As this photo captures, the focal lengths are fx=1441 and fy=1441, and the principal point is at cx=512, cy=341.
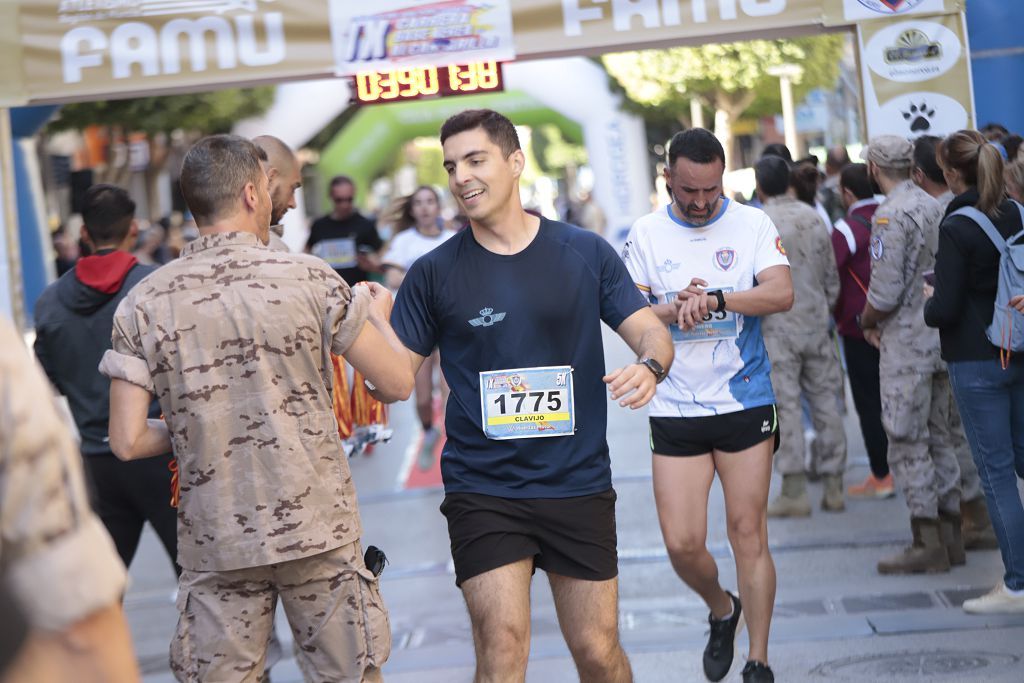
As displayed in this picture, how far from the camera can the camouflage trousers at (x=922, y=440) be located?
7.07 m

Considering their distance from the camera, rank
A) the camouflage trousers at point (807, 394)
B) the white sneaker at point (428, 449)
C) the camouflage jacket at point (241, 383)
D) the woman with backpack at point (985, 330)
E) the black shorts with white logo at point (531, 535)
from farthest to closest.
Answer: the white sneaker at point (428, 449)
the camouflage trousers at point (807, 394)
the woman with backpack at point (985, 330)
the black shorts with white logo at point (531, 535)
the camouflage jacket at point (241, 383)

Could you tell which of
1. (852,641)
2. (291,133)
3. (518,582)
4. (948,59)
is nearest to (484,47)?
(948,59)

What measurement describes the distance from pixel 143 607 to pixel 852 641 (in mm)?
3963

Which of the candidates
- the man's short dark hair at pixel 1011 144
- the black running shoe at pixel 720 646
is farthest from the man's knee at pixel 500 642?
the man's short dark hair at pixel 1011 144

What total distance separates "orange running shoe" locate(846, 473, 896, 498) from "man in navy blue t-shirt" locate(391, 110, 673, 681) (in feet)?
16.3

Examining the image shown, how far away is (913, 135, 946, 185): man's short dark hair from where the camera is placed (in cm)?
690

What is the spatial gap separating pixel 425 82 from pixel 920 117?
2.97 metres

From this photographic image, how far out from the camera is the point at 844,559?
754cm

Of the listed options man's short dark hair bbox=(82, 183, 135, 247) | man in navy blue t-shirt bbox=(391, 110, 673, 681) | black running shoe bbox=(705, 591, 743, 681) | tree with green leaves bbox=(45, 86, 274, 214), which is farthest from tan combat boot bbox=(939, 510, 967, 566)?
tree with green leaves bbox=(45, 86, 274, 214)

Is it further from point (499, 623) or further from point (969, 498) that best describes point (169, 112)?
point (499, 623)

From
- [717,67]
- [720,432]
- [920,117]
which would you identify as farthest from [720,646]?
[717,67]

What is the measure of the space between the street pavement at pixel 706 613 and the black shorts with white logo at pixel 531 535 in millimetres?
1588

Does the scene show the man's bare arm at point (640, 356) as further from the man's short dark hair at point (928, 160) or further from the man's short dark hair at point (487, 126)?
the man's short dark hair at point (928, 160)

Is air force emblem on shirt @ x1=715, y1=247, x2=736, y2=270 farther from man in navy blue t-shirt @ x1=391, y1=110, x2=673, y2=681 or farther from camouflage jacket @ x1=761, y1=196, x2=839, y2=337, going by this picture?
camouflage jacket @ x1=761, y1=196, x2=839, y2=337
